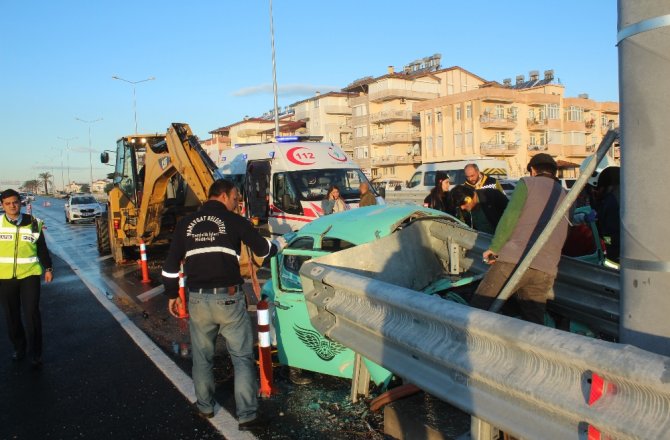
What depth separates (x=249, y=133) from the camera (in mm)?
91750

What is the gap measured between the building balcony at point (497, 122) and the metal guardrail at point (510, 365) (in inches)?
2232

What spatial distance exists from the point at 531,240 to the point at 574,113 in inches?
2673

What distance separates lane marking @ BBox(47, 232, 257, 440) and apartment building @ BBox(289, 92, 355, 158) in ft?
230

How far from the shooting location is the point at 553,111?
62531 mm

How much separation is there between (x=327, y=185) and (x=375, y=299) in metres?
9.53

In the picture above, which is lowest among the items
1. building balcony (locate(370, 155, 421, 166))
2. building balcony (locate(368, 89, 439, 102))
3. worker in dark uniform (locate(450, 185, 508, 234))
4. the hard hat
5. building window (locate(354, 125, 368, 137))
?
worker in dark uniform (locate(450, 185, 508, 234))

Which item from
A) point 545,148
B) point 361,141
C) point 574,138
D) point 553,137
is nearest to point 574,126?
point 574,138

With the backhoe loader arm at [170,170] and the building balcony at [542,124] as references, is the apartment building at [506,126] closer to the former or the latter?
the building balcony at [542,124]

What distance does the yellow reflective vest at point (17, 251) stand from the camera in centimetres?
600

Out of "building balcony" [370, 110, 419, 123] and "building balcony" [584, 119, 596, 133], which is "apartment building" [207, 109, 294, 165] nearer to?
"building balcony" [370, 110, 419, 123]

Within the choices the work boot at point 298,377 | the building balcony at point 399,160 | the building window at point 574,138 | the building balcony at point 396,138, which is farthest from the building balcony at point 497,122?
the work boot at point 298,377

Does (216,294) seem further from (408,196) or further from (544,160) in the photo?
(408,196)

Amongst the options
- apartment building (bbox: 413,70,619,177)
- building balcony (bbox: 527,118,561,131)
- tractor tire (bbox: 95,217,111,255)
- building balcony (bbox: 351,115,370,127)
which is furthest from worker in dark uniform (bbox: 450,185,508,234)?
building balcony (bbox: 351,115,370,127)

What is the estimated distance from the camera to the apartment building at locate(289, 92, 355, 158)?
79.2 metres
